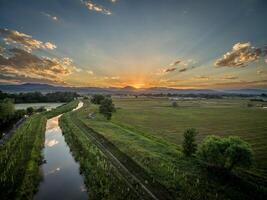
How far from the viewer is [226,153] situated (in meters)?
28.9

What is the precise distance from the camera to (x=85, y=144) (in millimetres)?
43000

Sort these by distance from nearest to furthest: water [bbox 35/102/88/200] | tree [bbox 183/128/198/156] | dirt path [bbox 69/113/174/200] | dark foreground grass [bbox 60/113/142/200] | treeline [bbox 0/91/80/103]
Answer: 1. dark foreground grass [bbox 60/113/142/200]
2. dirt path [bbox 69/113/174/200]
3. water [bbox 35/102/88/200]
4. tree [bbox 183/128/198/156]
5. treeline [bbox 0/91/80/103]

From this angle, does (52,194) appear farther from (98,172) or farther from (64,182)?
(98,172)

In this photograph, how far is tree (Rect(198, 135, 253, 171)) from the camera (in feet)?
91.5

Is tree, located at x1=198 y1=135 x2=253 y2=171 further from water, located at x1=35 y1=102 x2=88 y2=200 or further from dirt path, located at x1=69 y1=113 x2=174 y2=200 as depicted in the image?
water, located at x1=35 y1=102 x2=88 y2=200

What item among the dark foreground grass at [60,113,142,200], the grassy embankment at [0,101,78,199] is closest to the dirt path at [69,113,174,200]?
the dark foreground grass at [60,113,142,200]

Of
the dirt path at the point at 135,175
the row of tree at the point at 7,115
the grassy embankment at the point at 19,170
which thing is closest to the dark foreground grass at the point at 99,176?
the dirt path at the point at 135,175

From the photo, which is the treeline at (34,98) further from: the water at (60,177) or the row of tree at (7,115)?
the water at (60,177)

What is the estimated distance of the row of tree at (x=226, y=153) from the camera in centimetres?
2789

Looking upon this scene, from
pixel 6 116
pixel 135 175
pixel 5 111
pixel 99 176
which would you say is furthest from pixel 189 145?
pixel 6 116

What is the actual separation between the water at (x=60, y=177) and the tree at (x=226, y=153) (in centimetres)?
1981

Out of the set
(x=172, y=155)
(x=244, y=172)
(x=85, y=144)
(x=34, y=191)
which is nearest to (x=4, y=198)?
(x=34, y=191)

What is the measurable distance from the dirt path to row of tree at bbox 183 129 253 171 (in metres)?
10.6

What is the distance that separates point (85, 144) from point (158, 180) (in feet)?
72.8
